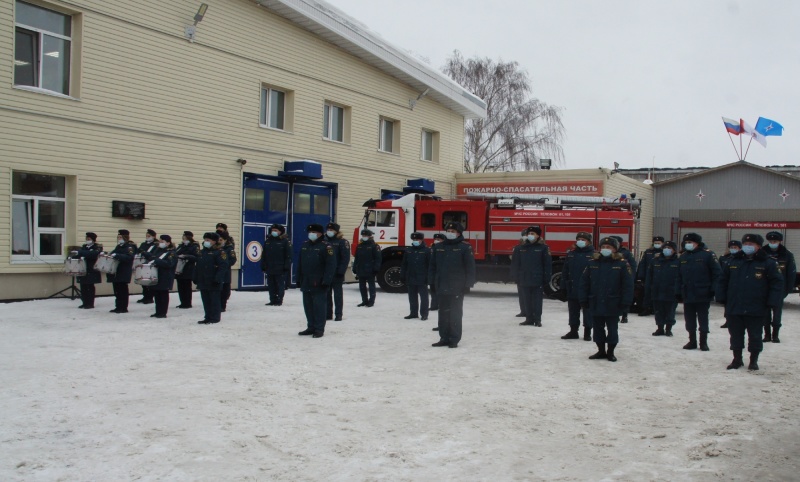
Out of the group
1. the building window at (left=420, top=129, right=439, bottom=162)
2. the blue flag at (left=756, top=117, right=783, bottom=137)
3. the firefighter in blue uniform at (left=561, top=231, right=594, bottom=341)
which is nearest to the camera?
the firefighter in blue uniform at (left=561, top=231, right=594, bottom=341)

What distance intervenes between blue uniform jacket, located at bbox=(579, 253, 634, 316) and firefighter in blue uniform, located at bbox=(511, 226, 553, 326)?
339 cm

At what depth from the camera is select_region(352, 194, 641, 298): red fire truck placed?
61.0ft

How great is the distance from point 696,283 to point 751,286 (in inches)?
69.9

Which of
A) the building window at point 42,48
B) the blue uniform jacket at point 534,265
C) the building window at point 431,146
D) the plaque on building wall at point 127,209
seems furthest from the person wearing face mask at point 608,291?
the building window at point 431,146

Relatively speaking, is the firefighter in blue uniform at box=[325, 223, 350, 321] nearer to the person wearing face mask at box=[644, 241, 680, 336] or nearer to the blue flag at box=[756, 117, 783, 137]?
the person wearing face mask at box=[644, 241, 680, 336]

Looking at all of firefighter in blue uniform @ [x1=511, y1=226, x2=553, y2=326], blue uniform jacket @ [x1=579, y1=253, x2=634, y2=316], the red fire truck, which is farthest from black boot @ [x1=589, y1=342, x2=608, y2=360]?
the red fire truck

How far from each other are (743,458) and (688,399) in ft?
6.36

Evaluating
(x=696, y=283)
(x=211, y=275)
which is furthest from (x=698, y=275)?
(x=211, y=275)

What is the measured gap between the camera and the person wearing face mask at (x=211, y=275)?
12047 mm

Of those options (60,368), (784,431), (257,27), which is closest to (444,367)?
(784,431)

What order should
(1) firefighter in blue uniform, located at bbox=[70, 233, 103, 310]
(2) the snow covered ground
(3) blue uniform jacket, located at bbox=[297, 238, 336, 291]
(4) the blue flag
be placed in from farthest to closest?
(4) the blue flag → (1) firefighter in blue uniform, located at bbox=[70, 233, 103, 310] → (3) blue uniform jacket, located at bbox=[297, 238, 336, 291] → (2) the snow covered ground

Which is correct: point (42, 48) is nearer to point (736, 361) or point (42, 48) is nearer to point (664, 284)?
point (664, 284)

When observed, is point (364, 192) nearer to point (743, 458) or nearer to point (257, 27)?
point (257, 27)

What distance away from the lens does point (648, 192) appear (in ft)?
98.2
